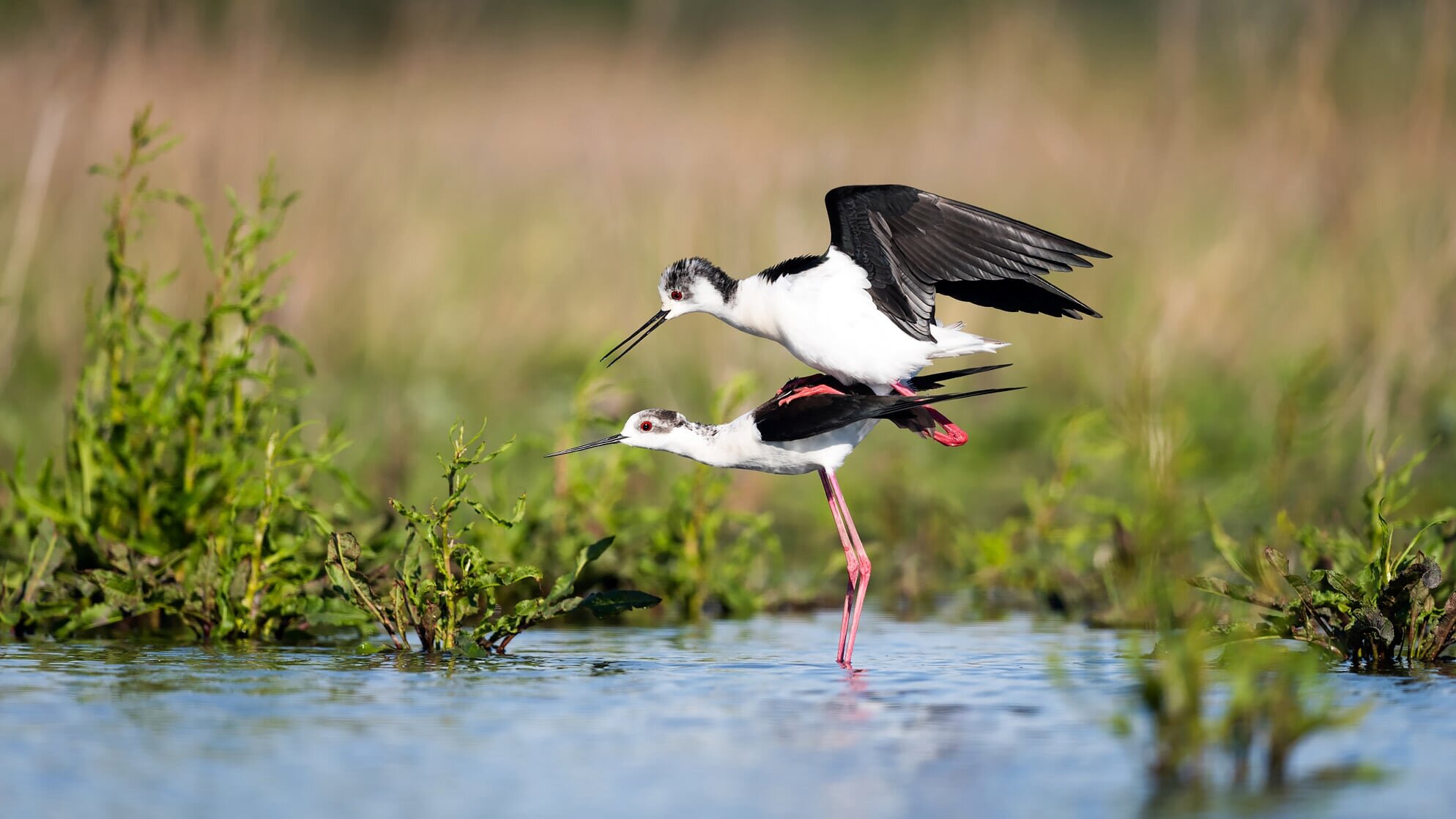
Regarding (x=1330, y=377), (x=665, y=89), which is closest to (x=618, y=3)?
(x=665, y=89)

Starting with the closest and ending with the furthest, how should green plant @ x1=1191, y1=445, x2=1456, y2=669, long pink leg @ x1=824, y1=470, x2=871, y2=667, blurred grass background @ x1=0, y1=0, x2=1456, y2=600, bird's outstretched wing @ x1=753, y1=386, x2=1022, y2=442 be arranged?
1. green plant @ x1=1191, y1=445, x2=1456, y2=669
2. bird's outstretched wing @ x1=753, y1=386, x2=1022, y2=442
3. long pink leg @ x1=824, y1=470, x2=871, y2=667
4. blurred grass background @ x1=0, y1=0, x2=1456, y2=600

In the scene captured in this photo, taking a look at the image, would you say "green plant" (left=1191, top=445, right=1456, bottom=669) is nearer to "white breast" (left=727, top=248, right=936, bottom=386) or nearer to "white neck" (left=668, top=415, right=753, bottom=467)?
"white breast" (left=727, top=248, right=936, bottom=386)

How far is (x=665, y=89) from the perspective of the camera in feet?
43.2

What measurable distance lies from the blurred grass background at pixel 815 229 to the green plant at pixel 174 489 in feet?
5.23

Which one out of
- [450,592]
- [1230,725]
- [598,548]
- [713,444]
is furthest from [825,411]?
[1230,725]

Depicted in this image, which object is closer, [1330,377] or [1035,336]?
[1330,377]

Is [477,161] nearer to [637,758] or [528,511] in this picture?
[528,511]

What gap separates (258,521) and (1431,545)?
3.63m

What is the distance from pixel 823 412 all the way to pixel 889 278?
1.65 feet

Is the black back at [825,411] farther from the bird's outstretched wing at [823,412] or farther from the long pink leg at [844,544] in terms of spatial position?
the long pink leg at [844,544]

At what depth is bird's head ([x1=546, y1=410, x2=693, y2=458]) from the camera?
5605mm

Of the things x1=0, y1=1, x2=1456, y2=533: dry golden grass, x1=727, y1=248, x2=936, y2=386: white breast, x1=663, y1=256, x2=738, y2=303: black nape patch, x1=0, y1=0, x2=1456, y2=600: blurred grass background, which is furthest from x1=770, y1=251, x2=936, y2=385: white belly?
x1=0, y1=1, x2=1456, y2=533: dry golden grass

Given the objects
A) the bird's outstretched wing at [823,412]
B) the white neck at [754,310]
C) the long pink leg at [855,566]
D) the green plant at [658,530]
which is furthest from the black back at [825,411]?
the green plant at [658,530]

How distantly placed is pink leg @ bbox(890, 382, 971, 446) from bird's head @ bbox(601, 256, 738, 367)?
0.61 m
